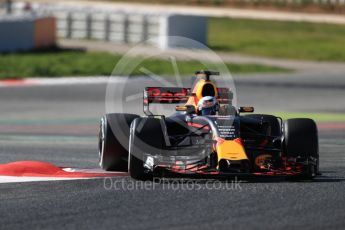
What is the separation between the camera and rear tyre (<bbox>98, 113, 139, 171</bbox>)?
1346 cm

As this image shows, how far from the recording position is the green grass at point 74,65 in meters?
32.3

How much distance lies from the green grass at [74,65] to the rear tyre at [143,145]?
61.0 ft

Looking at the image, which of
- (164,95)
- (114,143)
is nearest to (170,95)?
(164,95)

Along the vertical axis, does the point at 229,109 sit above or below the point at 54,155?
above

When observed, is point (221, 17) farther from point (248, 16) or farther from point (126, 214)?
point (126, 214)

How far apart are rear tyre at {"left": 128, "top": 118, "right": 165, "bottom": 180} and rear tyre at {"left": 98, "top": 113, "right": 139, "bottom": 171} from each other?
0.62m

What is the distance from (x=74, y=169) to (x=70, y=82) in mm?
17081

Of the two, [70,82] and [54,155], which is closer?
[54,155]

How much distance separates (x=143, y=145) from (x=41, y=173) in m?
1.35

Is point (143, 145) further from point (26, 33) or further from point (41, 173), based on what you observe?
point (26, 33)

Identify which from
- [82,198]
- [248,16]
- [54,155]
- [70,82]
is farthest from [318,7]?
[82,198]

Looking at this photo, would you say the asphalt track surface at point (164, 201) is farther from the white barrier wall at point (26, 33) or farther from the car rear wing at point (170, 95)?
the white barrier wall at point (26, 33)

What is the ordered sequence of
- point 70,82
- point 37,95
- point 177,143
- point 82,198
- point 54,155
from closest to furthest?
point 82,198 → point 177,143 → point 54,155 → point 37,95 → point 70,82

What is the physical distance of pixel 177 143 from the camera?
43.1 ft
